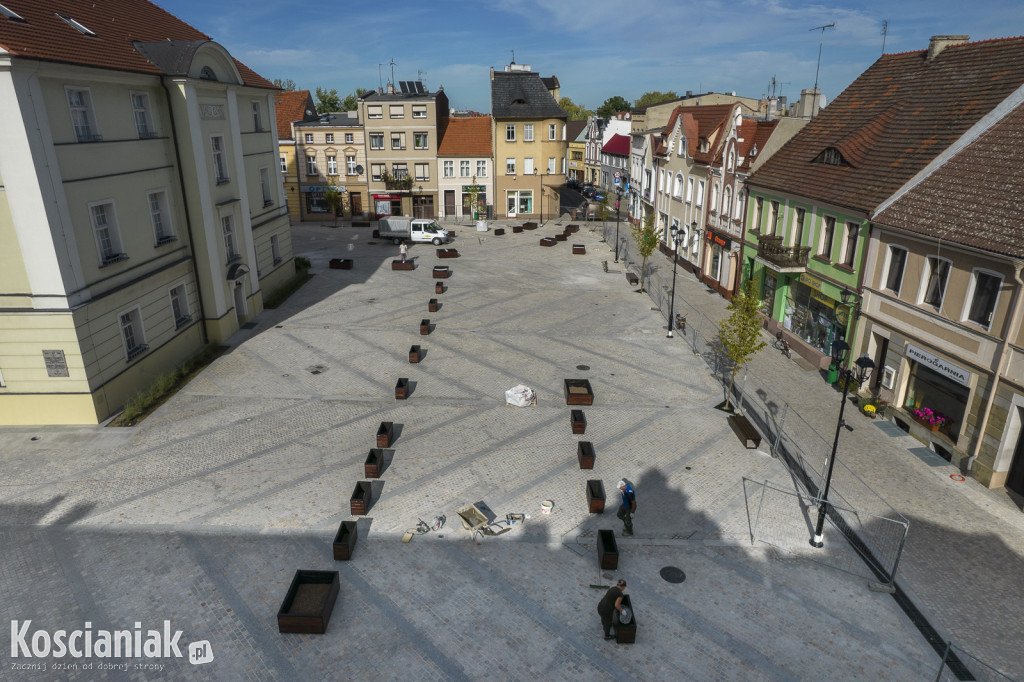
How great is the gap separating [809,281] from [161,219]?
26.3 m

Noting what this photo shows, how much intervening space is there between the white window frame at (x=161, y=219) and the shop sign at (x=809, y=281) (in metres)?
25.9

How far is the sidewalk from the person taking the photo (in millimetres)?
11955

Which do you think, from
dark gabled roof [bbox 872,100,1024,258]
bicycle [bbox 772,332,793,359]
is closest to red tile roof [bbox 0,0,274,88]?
dark gabled roof [bbox 872,100,1024,258]

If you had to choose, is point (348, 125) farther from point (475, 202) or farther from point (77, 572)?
point (77, 572)

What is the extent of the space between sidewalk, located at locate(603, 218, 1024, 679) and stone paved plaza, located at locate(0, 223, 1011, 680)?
3.52ft

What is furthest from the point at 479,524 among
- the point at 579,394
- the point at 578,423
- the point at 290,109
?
the point at 290,109

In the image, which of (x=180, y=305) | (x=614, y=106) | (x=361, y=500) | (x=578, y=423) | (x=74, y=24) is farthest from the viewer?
(x=614, y=106)

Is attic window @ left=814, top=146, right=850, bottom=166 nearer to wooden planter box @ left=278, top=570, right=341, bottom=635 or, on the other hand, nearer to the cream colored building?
wooden planter box @ left=278, top=570, right=341, bottom=635

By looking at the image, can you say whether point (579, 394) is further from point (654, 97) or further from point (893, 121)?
point (654, 97)

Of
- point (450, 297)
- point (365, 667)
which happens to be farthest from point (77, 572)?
point (450, 297)

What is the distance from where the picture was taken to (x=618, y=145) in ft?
235

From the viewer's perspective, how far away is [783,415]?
19.6 meters

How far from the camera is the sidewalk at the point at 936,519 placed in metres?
12.0

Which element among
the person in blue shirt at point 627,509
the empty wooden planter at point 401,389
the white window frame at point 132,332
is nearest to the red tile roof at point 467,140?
the white window frame at point 132,332
